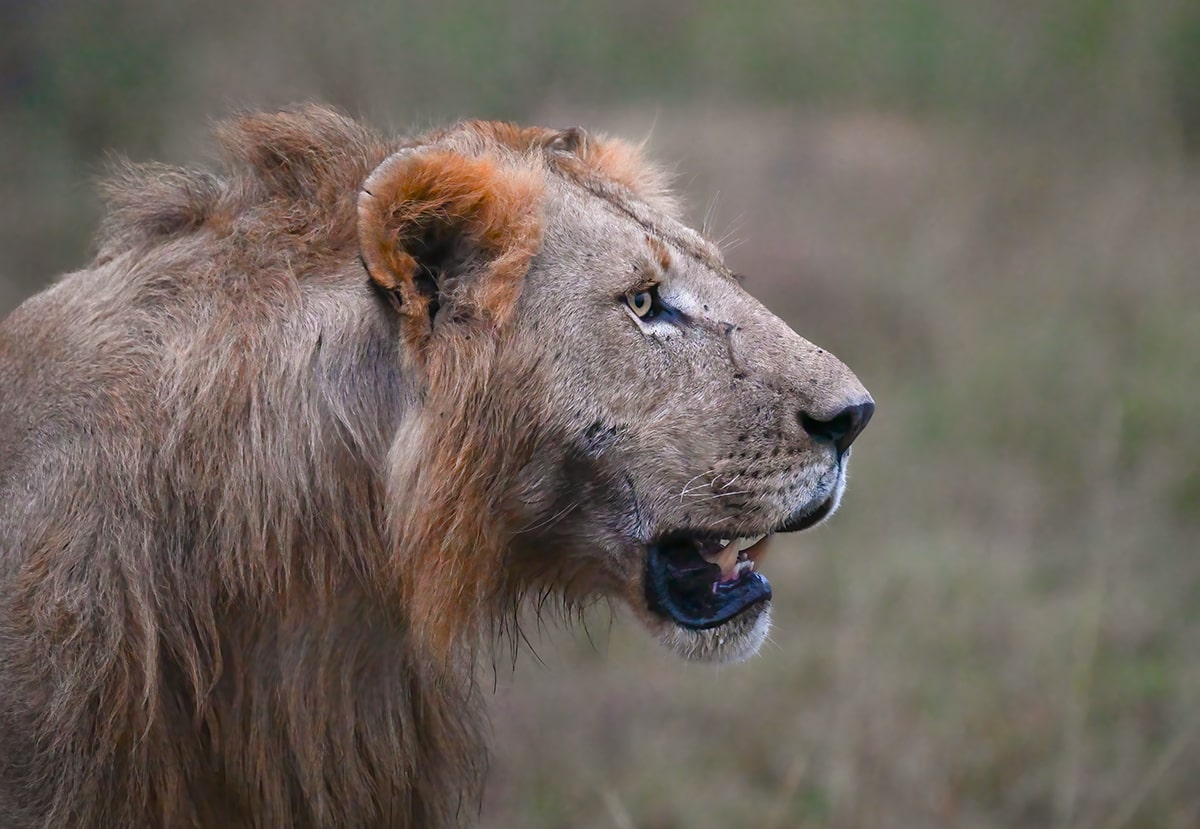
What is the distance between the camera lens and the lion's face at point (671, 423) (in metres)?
2.58

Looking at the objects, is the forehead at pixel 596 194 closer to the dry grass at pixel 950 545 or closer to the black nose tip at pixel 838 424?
the black nose tip at pixel 838 424

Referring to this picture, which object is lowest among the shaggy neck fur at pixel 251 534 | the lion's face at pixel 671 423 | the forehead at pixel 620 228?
the shaggy neck fur at pixel 251 534

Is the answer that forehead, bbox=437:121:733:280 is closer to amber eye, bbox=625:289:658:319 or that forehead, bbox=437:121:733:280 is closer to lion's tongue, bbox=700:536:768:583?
amber eye, bbox=625:289:658:319

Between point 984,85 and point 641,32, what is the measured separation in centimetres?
336

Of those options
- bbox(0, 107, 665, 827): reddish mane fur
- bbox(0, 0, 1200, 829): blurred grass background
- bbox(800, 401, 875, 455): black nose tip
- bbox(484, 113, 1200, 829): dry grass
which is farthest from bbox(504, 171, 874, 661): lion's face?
bbox(0, 0, 1200, 829): blurred grass background

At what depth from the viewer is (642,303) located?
268 centimetres

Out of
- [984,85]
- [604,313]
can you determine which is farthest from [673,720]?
[984,85]

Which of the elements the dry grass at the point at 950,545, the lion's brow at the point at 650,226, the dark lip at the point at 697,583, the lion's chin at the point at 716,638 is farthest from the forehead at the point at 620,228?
the dry grass at the point at 950,545

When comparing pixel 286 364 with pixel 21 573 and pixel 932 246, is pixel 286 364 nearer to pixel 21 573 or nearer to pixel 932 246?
pixel 21 573

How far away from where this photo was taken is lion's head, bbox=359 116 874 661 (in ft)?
8.33

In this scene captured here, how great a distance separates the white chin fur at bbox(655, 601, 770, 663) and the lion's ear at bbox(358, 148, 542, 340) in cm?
76

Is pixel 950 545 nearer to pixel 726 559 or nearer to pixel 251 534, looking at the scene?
pixel 726 559

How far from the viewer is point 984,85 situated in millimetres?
12000

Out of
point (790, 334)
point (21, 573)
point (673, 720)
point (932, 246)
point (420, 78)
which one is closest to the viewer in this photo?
point (21, 573)
